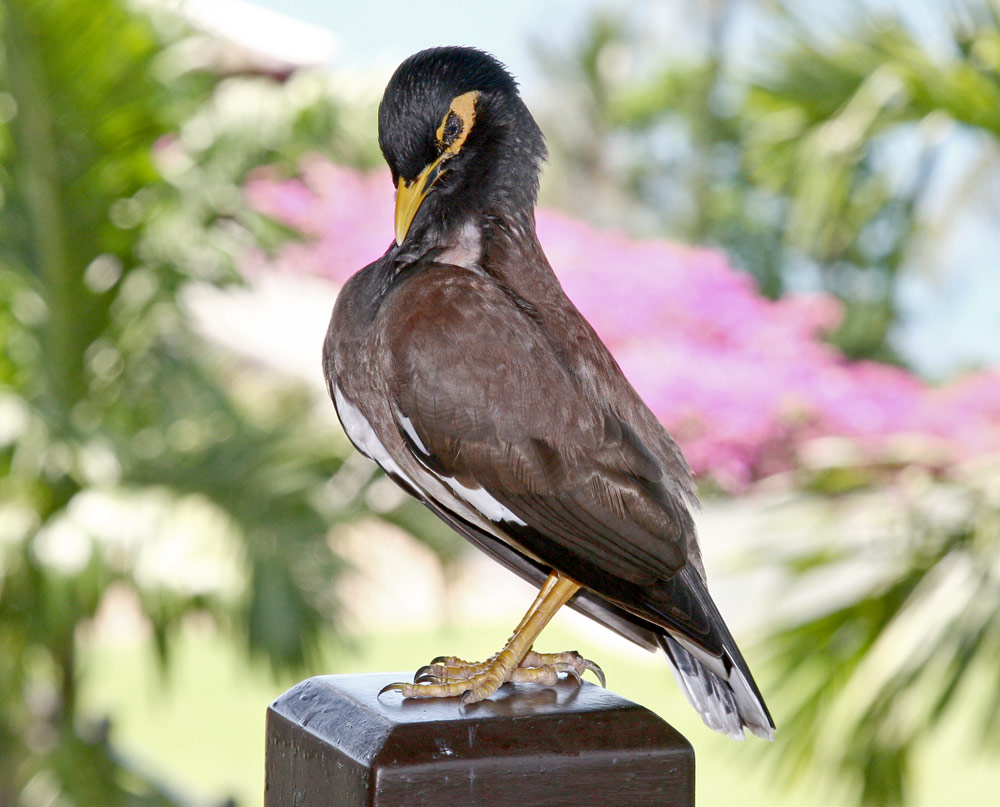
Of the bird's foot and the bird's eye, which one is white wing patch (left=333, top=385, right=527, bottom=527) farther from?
the bird's eye

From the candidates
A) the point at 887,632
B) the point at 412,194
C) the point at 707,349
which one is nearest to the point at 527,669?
the point at 412,194

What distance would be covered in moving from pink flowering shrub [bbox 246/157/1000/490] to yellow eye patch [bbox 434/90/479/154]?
4003 mm

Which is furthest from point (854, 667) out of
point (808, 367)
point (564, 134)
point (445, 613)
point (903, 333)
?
point (564, 134)

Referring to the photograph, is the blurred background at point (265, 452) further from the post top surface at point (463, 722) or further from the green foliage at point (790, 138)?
the post top surface at point (463, 722)

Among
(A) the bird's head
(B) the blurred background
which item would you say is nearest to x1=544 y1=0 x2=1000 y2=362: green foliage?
(B) the blurred background

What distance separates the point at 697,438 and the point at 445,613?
1.71 m

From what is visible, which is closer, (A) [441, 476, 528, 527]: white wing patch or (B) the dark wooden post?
(B) the dark wooden post

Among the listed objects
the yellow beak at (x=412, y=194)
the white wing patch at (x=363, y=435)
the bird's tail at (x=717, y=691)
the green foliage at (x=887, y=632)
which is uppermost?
the yellow beak at (x=412, y=194)

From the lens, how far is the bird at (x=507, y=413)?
4.30 ft

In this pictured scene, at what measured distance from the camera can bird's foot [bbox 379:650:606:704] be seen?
1.19 meters

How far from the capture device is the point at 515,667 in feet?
4.35

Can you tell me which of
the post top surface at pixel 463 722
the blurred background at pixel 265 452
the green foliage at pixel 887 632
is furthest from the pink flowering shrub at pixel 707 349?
the post top surface at pixel 463 722

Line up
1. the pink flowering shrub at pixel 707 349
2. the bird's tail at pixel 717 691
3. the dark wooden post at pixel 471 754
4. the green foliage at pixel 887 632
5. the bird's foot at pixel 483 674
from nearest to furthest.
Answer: the dark wooden post at pixel 471 754 < the bird's foot at pixel 483 674 < the bird's tail at pixel 717 691 < the green foliage at pixel 887 632 < the pink flowering shrub at pixel 707 349

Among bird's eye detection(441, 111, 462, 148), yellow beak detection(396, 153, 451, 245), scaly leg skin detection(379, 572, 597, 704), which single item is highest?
bird's eye detection(441, 111, 462, 148)
